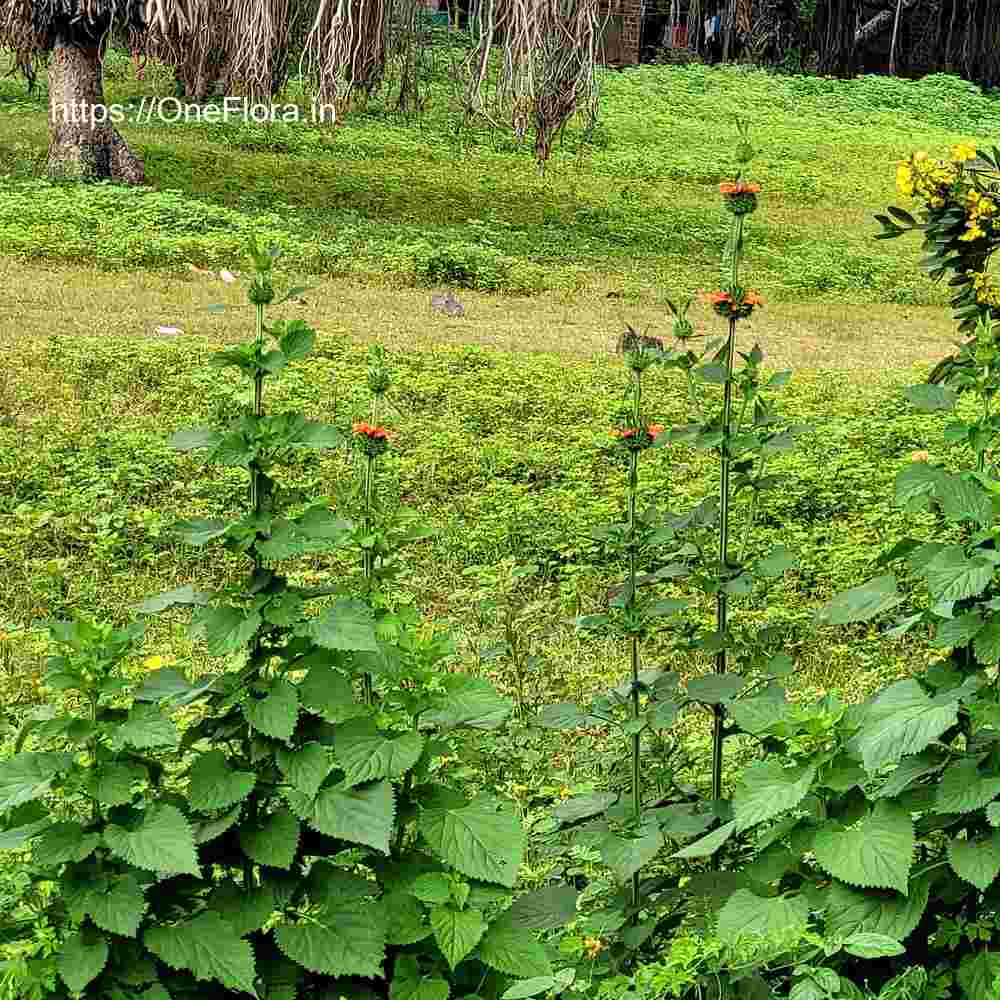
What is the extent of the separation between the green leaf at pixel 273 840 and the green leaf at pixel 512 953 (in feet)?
0.99

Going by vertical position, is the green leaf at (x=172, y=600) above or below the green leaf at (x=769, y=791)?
above

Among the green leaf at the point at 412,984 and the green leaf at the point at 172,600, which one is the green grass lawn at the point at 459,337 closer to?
the green leaf at the point at 172,600

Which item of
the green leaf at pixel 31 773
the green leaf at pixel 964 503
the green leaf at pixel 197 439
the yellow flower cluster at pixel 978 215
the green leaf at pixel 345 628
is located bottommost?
the green leaf at pixel 31 773

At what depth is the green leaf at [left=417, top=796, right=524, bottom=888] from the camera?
229 cm

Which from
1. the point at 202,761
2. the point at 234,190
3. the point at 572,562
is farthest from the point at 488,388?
the point at 234,190

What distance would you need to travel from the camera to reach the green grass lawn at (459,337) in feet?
18.2

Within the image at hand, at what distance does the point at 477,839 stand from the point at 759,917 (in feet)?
1.32

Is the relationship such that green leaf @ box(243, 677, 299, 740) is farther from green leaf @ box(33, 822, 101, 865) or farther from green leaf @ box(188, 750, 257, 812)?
green leaf @ box(33, 822, 101, 865)

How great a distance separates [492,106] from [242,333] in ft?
11.3

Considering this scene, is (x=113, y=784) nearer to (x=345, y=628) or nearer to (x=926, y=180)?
(x=345, y=628)

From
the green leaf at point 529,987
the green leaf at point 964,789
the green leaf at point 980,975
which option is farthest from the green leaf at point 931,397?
the green leaf at point 529,987

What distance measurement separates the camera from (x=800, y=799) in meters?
2.30

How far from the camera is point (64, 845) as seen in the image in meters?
2.18

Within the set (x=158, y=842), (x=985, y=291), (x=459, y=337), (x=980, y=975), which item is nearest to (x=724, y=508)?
(x=980, y=975)
